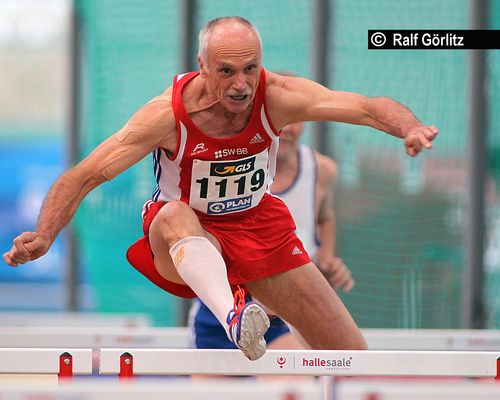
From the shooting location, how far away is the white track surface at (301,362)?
339cm

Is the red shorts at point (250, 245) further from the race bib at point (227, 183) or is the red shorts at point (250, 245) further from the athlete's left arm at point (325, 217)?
the athlete's left arm at point (325, 217)

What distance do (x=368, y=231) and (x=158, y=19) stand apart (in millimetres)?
1760

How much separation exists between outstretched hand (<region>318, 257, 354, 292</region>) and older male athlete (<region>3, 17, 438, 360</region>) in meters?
0.95

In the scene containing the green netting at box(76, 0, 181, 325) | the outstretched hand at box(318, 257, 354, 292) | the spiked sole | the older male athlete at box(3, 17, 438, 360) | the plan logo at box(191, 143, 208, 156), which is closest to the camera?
the spiked sole

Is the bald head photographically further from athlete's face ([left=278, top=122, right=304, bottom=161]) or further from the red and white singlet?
athlete's face ([left=278, top=122, right=304, bottom=161])

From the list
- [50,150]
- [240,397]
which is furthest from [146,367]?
[50,150]

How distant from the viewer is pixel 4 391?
242 centimetres

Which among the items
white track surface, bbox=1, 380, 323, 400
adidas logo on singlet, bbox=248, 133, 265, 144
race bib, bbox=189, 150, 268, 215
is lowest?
white track surface, bbox=1, 380, 323, 400

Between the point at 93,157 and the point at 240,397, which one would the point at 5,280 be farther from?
the point at 240,397

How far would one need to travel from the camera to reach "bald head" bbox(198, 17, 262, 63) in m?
3.53

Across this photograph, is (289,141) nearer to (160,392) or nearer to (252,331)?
(252,331)

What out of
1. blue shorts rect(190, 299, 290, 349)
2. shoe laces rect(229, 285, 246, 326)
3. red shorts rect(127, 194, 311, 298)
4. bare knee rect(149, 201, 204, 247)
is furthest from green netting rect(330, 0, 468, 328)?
shoe laces rect(229, 285, 246, 326)

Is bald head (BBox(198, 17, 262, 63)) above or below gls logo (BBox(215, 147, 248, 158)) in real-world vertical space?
above

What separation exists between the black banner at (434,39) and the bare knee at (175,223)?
7.07 feet
